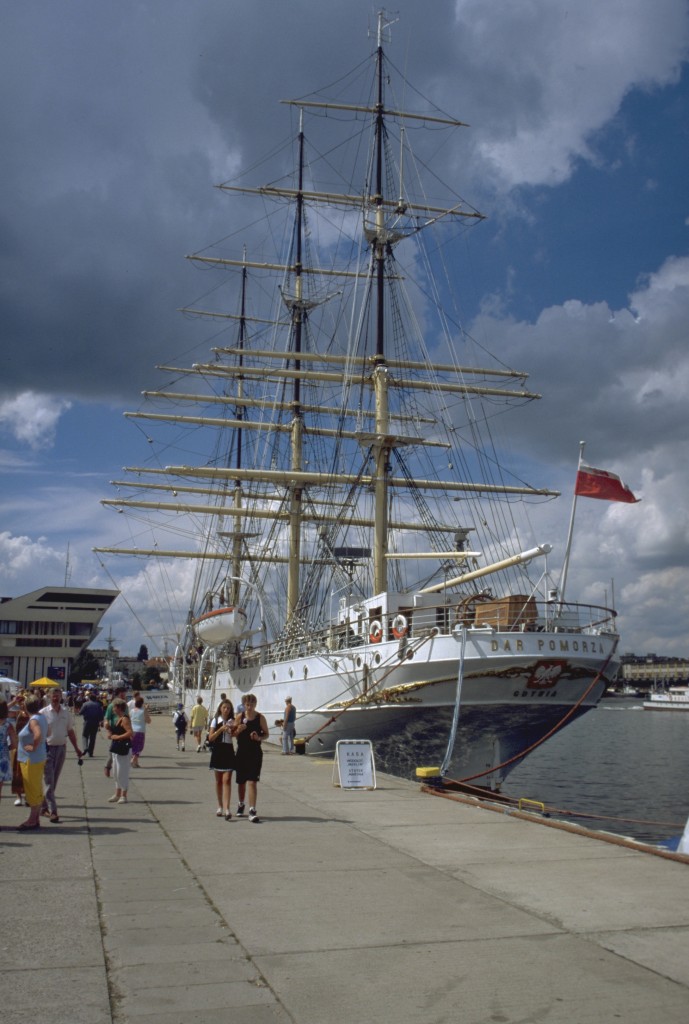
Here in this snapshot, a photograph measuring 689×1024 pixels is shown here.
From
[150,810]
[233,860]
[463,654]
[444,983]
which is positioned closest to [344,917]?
[444,983]

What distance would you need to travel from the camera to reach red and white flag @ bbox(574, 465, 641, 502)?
62.6 feet

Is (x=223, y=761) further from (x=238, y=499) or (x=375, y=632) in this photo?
(x=238, y=499)

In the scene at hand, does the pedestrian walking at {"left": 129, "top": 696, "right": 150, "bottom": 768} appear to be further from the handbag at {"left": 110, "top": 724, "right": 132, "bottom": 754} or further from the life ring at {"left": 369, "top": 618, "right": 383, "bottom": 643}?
the life ring at {"left": 369, "top": 618, "right": 383, "bottom": 643}

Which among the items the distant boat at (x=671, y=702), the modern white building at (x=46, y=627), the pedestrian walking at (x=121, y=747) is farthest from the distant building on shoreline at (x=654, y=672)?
the pedestrian walking at (x=121, y=747)

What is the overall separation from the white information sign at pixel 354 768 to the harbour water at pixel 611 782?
3257 mm

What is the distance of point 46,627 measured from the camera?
100000mm

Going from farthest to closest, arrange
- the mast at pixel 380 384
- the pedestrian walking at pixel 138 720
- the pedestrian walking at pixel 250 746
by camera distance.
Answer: the mast at pixel 380 384 → the pedestrian walking at pixel 138 720 → the pedestrian walking at pixel 250 746

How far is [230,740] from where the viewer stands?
11.9 m

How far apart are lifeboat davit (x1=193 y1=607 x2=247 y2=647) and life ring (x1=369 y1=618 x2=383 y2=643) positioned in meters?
9.62

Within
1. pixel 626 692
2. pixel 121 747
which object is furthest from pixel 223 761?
pixel 626 692

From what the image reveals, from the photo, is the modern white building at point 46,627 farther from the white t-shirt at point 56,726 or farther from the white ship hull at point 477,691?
the white t-shirt at point 56,726

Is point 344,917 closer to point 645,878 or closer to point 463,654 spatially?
point 645,878

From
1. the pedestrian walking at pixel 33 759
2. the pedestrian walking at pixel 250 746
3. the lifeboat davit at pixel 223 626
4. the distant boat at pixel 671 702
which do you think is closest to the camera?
the pedestrian walking at pixel 33 759

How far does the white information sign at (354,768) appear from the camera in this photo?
48.9 feet
